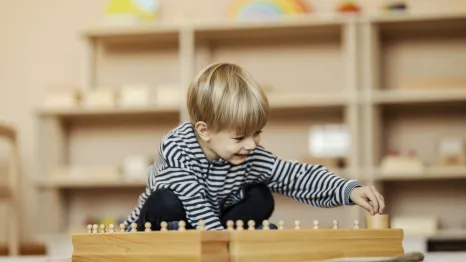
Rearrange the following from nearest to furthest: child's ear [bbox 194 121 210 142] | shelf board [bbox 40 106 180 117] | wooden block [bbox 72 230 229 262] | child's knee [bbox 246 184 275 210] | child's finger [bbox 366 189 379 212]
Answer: wooden block [bbox 72 230 229 262], child's finger [bbox 366 189 379 212], child's ear [bbox 194 121 210 142], child's knee [bbox 246 184 275 210], shelf board [bbox 40 106 180 117]

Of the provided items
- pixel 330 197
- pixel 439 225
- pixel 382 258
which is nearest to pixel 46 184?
pixel 439 225

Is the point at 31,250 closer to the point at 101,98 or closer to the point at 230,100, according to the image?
the point at 101,98

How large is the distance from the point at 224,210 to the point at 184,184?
0.20 metres

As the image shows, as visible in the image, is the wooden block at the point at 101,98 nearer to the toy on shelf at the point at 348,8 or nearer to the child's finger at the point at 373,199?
the toy on shelf at the point at 348,8

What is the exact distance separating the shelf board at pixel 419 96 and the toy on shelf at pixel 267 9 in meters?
0.51

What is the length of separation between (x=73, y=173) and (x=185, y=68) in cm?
66

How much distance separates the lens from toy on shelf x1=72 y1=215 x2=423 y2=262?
4.70 feet

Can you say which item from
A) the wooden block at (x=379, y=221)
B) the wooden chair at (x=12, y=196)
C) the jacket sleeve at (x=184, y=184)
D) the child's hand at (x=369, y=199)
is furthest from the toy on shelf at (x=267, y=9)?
the wooden block at (x=379, y=221)

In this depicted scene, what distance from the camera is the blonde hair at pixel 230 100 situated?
68.3 inches

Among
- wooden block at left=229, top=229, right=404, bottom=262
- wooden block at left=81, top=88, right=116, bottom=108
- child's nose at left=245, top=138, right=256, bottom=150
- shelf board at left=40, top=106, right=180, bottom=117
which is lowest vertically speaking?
wooden block at left=229, top=229, right=404, bottom=262

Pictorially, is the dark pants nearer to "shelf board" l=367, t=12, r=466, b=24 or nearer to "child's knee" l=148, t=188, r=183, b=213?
"child's knee" l=148, t=188, r=183, b=213

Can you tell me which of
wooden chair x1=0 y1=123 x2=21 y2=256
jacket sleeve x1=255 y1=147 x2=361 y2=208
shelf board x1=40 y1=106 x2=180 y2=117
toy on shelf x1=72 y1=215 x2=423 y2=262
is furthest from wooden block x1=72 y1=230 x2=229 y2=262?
shelf board x1=40 y1=106 x2=180 y2=117

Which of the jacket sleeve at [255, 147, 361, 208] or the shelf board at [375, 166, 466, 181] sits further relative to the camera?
the shelf board at [375, 166, 466, 181]

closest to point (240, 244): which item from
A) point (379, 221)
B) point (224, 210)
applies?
point (379, 221)
